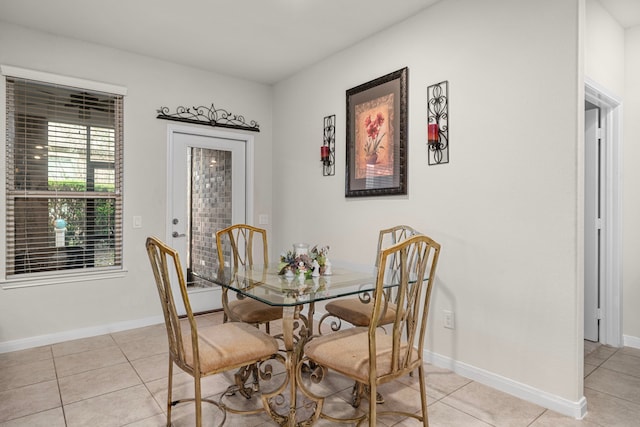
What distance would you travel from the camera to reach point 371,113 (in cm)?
327

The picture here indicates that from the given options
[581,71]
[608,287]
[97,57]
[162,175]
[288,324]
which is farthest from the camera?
[162,175]

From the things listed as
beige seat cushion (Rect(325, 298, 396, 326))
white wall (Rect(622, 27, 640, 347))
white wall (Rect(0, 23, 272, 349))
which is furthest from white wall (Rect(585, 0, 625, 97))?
white wall (Rect(0, 23, 272, 349))

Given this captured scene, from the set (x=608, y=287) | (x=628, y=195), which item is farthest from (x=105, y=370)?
(x=628, y=195)

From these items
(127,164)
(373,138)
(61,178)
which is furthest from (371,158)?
(61,178)

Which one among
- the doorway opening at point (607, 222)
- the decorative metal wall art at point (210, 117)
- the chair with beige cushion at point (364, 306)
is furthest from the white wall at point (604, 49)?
the decorative metal wall art at point (210, 117)

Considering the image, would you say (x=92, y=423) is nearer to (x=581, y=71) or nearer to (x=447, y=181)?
(x=447, y=181)

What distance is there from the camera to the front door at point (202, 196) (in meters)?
3.98

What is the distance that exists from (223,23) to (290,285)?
2283 millimetres

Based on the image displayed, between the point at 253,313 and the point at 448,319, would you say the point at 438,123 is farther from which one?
the point at 253,313

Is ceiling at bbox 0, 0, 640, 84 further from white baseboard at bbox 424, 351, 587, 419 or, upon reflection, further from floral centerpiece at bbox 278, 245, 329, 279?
white baseboard at bbox 424, 351, 587, 419

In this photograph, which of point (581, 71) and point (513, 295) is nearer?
point (581, 71)

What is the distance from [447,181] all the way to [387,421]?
1.60 meters

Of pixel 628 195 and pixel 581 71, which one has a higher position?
pixel 581 71

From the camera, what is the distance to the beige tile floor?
206cm
